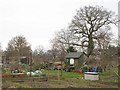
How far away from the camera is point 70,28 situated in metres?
35.6

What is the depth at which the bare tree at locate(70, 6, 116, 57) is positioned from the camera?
34969 mm

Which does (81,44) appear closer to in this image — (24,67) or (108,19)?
(108,19)

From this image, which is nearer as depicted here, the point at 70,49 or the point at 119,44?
the point at 119,44

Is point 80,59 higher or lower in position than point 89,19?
lower

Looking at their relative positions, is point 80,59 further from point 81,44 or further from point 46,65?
point 46,65

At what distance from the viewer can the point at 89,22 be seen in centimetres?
3584

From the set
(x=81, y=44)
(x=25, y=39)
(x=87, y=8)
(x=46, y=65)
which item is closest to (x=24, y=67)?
(x=46, y=65)

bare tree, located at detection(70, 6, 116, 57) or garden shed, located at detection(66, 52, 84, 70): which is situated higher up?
bare tree, located at detection(70, 6, 116, 57)

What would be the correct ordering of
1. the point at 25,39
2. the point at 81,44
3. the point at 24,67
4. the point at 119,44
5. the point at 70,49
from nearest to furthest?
the point at 24,67 < the point at 119,44 < the point at 81,44 < the point at 70,49 < the point at 25,39

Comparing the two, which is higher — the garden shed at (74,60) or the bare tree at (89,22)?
the bare tree at (89,22)

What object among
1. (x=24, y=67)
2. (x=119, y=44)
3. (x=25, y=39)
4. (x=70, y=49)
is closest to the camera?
(x=24, y=67)

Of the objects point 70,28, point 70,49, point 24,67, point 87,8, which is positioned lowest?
point 24,67

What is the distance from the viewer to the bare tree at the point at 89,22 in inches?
1377

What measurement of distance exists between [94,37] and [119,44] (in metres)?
3.63
